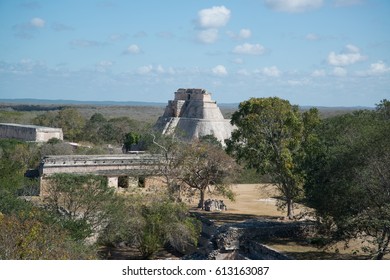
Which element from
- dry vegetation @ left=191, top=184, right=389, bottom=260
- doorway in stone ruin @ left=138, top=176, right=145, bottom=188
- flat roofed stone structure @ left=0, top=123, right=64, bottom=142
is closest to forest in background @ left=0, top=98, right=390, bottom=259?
dry vegetation @ left=191, top=184, right=389, bottom=260

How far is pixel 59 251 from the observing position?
10.3 metres

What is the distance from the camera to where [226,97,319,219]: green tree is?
18062 mm

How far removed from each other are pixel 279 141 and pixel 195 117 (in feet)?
72.4

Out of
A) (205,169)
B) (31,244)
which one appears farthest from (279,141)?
(31,244)

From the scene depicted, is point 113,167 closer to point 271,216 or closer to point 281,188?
point 271,216

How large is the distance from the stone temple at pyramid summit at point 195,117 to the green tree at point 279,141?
18.3 metres

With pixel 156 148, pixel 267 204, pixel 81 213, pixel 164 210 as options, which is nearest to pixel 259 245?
pixel 164 210

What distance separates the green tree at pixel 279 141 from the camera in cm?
1806

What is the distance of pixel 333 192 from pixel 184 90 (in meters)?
31.3

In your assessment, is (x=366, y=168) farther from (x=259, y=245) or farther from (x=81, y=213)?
(x=81, y=213)

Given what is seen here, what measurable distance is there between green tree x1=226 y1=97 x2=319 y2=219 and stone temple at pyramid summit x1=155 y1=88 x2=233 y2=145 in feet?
60.1

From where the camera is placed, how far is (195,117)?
40750 mm

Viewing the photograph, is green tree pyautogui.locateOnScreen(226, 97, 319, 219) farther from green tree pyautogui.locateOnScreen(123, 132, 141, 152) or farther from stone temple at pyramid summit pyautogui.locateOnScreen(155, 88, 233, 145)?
green tree pyautogui.locateOnScreen(123, 132, 141, 152)

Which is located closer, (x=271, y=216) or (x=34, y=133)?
(x=271, y=216)
